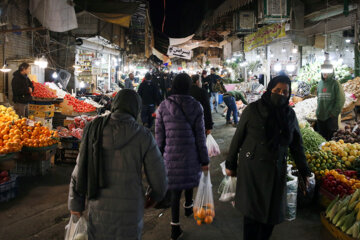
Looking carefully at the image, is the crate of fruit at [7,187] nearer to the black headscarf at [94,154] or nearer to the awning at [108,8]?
the black headscarf at [94,154]

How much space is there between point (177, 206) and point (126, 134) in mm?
1863

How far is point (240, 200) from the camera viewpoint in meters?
3.00

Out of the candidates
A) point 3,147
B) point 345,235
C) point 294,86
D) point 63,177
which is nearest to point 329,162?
point 345,235

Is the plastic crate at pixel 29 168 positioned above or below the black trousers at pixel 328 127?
below

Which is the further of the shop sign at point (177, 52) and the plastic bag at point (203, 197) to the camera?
the shop sign at point (177, 52)

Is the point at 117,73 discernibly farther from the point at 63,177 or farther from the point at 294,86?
the point at 63,177

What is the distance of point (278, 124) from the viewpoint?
111 inches

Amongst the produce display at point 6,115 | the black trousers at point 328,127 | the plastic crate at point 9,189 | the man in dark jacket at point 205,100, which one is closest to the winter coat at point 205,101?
the man in dark jacket at point 205,100

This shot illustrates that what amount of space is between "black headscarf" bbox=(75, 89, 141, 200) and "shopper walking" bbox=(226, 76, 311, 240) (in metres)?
1.24

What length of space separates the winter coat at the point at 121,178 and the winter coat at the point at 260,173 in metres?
1.06

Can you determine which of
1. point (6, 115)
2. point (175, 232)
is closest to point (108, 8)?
point (6, 115)

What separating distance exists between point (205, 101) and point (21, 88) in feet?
19.7

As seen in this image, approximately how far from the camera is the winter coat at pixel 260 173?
2828 mm

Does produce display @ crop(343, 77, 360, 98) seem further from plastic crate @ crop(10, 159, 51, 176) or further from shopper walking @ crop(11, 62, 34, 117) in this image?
shopper walking @ crop(11, 62, 34, 117)
